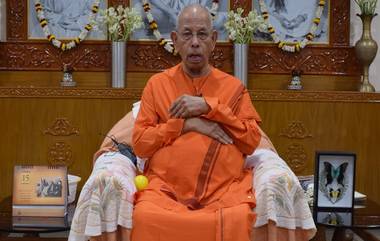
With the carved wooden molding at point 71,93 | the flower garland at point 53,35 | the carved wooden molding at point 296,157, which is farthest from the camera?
the flower garland at point 53,35

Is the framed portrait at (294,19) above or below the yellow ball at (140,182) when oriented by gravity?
above

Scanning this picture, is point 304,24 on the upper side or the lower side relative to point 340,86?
upper

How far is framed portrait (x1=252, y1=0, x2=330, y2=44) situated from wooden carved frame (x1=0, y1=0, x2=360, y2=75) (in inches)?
2.3

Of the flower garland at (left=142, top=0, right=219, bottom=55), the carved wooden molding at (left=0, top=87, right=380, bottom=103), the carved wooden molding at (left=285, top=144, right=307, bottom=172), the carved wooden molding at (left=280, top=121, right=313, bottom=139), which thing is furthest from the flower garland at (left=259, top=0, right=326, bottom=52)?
the carved wooden molding at (left=285, top=144, right=307, bottom=172)

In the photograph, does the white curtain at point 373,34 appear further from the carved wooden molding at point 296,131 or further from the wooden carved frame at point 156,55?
the carved wooden molding at point 296,131

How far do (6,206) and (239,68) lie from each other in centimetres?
247

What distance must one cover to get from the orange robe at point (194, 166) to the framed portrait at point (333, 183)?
35 centimetres

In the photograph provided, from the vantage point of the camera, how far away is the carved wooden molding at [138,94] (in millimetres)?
4973

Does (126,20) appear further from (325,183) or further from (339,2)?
(325,183)

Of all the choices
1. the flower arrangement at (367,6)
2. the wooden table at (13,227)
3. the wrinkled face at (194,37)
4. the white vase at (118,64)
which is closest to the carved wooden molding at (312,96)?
the flower arrangement at (367,6)

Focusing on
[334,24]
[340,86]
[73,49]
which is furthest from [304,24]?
[73,49]

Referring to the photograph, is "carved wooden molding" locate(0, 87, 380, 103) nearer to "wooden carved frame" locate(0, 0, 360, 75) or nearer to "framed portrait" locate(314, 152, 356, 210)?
"wooden carved frame" locate(0, 0, 360, 75)

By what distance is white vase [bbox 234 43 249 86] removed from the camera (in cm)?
525

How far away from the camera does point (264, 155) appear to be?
349 centimetres
